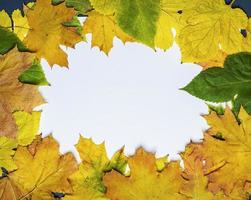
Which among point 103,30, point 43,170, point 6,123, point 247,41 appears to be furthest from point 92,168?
point 247,41

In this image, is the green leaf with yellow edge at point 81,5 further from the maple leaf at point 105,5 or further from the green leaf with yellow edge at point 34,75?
the green leaf with yellow edge at point 34,75

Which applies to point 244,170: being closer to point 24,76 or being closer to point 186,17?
point 186,17

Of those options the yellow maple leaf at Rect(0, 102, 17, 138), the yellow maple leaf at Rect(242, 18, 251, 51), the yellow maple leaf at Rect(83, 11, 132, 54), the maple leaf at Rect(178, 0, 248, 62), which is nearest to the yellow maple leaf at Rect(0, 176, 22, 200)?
the yellow maple leaf at Rect(0, 102, 17, 138)

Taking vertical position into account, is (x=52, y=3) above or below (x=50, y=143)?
above

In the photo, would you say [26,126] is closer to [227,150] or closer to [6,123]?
[6,123]

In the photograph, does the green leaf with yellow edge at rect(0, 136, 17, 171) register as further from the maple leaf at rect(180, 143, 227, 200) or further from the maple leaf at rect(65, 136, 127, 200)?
the maple leaf at rect(180, 143, 227, 200)

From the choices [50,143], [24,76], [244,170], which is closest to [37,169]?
[50,143]

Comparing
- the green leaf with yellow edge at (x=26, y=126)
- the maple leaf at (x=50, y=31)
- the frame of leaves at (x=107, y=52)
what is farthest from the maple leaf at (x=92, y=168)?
the maple leaf at (x=50, y=31)
